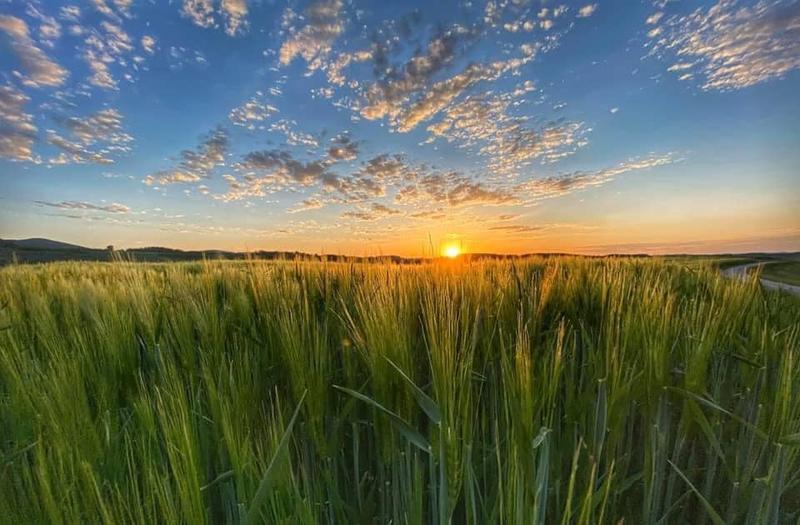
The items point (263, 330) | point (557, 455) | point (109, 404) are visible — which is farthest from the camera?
point (263, 330)

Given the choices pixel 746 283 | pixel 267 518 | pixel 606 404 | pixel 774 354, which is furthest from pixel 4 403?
pixel 746 283

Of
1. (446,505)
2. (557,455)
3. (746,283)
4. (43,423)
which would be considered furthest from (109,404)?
(746,283)

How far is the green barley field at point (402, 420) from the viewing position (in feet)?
2.73

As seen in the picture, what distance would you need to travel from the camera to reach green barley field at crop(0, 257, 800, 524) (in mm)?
833

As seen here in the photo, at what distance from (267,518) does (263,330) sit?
1077mm

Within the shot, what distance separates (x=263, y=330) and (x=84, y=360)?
2.16ft

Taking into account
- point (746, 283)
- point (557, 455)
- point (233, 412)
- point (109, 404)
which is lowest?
point (557, 455)

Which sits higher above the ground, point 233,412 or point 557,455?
point 233,412

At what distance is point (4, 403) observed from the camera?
1.58 meters

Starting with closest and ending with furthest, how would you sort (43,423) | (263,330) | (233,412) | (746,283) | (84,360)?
(233,412)
(43,423)
(84,360)
(263,330)
(746,283)

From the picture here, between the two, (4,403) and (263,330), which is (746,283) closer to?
(263,330)

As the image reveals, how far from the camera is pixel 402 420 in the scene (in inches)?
38.5

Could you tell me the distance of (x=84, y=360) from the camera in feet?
4.92

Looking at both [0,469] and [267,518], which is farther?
[0,469]
